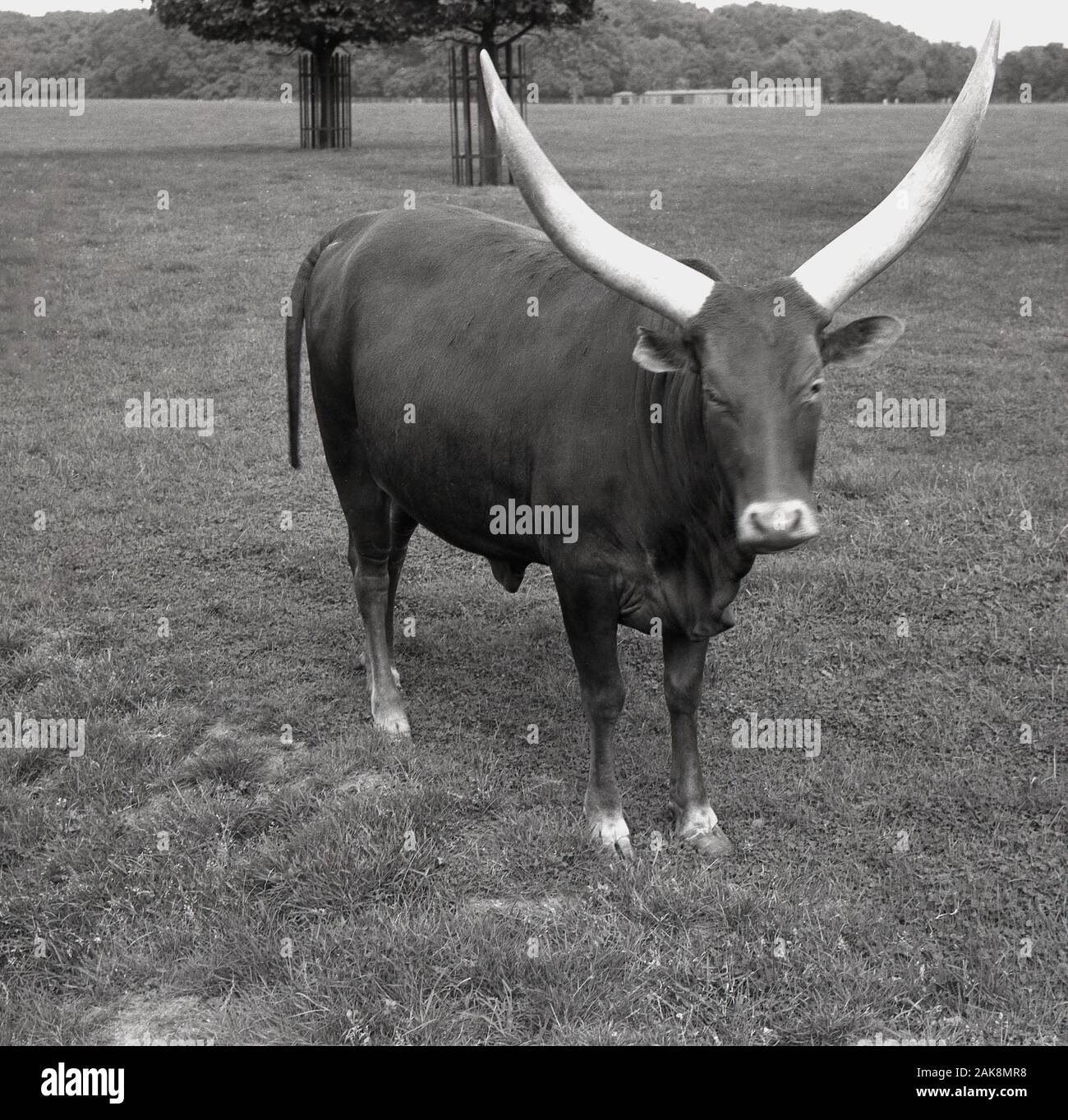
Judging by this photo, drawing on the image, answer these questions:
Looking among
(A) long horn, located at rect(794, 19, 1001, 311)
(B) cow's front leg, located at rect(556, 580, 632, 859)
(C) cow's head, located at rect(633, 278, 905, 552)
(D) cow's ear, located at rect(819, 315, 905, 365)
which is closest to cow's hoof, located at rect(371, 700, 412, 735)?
(B) cow's front leg, located at rect(556, 580, 632, 859)

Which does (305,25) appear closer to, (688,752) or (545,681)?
(545,681)

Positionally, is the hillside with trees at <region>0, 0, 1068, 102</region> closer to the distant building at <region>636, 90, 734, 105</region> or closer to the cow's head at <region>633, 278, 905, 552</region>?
the distant building at <region>636, 90, 734, 105</region>

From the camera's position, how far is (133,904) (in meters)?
4.34

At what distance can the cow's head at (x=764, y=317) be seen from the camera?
146 inches

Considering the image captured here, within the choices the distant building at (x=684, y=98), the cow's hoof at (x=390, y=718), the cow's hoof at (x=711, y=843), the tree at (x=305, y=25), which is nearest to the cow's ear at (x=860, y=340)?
the cow's hoof at (x=711, y=843)

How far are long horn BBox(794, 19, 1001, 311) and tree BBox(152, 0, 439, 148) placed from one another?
75.6 feet

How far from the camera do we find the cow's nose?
3.60m

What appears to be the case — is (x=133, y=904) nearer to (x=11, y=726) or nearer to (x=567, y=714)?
(x=11, y=726)

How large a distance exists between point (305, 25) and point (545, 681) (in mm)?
24546

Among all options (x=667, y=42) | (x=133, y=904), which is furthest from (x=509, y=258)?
(x=667, y=42)

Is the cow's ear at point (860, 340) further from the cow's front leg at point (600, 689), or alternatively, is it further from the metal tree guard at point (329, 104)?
the metal tree guard at point (329, 104)

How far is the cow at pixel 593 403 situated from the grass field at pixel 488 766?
0.46 metres
